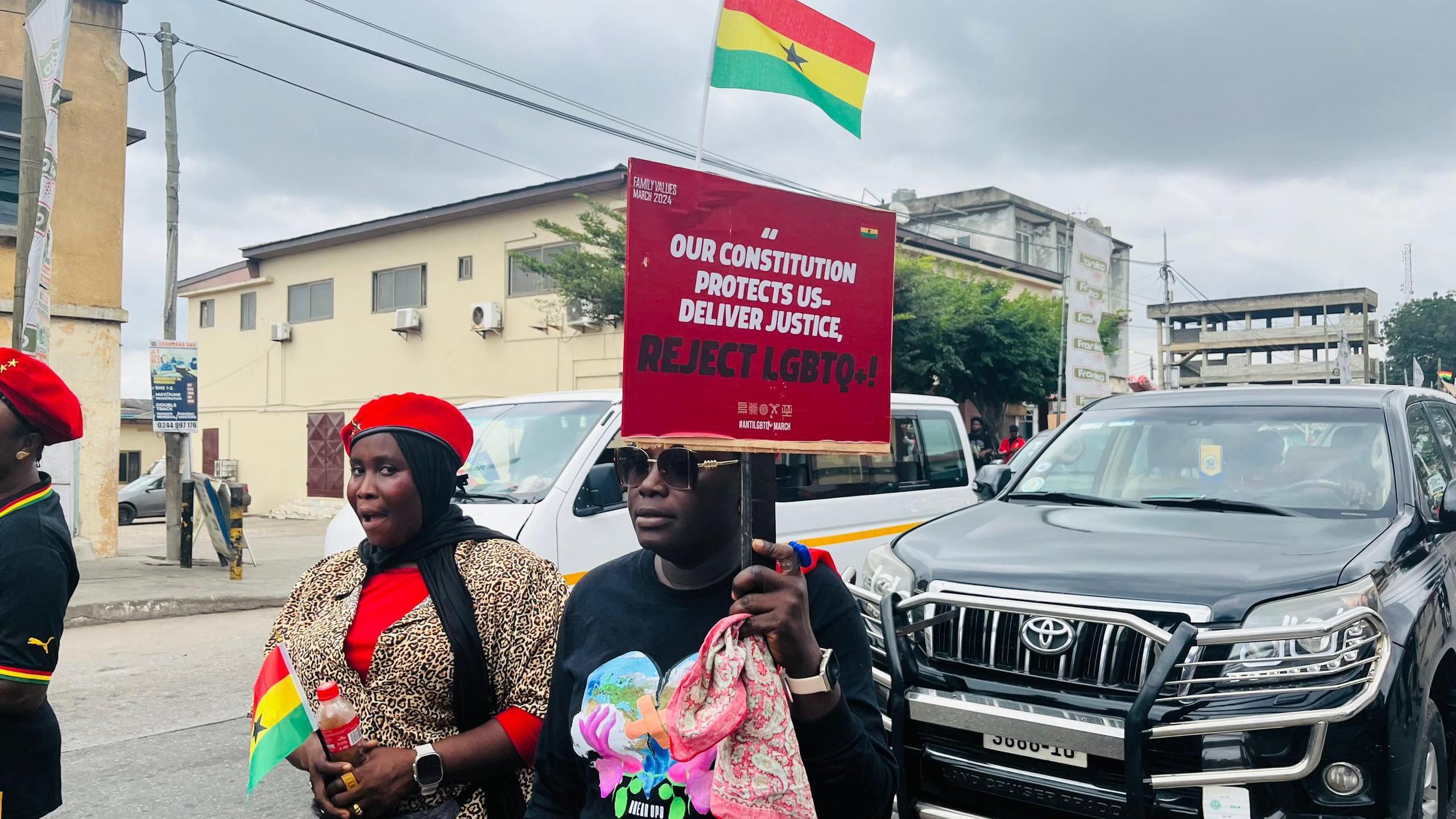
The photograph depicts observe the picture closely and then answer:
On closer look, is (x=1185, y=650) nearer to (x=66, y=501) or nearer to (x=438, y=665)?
(x=438, y=665)

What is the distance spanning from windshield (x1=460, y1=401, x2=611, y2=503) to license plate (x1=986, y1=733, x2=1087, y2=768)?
3.34 m

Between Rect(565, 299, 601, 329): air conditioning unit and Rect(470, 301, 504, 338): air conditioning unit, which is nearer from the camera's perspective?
Rect(565, 299, 601, 329): air conditioning unit

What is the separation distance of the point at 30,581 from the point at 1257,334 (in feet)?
238

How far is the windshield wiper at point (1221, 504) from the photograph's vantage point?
417 cm

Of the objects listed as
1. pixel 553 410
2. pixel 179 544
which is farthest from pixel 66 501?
pixel 553 410

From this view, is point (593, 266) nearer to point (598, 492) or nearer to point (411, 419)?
point (598, 492)

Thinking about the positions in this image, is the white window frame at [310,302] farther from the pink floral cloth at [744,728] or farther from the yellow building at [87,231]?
the pink floral cloth at [744,728]

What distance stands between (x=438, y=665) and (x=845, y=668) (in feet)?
3.18

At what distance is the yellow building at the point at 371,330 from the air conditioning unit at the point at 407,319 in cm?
4

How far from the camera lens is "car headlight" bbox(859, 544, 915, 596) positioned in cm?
404

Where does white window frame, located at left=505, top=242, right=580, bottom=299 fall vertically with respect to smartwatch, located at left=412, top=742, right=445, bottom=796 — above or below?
above

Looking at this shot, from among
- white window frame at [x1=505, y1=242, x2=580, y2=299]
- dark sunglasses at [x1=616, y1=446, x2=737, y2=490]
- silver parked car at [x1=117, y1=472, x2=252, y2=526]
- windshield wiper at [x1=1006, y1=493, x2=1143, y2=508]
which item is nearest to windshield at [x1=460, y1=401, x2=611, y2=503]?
windshield wiper at [x1=1006, y1=493, x2=1143, y2=508]

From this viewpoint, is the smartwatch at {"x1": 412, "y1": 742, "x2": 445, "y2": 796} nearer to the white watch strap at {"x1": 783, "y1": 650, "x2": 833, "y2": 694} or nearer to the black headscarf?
the black headscarf

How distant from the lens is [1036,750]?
3449mm
